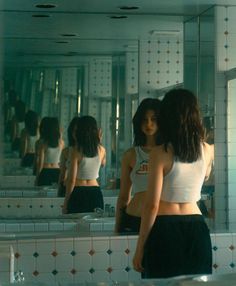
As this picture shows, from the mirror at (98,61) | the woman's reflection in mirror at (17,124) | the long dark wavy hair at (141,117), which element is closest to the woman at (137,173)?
the long dark wavy hair at (141,117)

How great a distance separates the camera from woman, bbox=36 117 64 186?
3910 mm

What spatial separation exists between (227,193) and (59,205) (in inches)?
34.4

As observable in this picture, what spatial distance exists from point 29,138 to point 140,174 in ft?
2.43

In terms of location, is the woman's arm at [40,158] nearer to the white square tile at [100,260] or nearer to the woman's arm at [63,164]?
the woman's arm at [63,164]

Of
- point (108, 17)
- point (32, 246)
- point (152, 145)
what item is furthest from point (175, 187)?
point (108, 17)

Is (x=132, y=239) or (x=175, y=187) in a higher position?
(x=175, y=187)

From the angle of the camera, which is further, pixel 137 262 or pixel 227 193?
pixel 227 193

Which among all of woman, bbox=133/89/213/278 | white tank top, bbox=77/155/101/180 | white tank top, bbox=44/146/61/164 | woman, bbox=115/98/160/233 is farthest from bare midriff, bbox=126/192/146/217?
white tank top, bbox=44/146/61/164

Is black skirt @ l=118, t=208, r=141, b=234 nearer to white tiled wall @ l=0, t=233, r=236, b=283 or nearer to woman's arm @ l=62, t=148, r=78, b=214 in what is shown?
white tiled wall @ l=0, t=233, r=236, b=283

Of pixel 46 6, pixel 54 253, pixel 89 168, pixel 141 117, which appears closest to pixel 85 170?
pixel 89 168

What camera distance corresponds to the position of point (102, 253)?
3.46 metres

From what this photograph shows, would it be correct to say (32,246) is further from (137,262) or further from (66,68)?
(66,68)

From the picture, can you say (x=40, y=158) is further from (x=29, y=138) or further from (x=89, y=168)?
(x=89, y=168)

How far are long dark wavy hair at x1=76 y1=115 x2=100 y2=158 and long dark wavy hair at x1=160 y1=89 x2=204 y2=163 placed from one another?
1.01m
